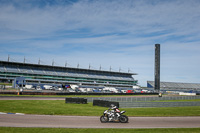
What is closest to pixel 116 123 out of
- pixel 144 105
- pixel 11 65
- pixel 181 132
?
pixel 181 132

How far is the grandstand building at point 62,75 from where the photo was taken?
380ft

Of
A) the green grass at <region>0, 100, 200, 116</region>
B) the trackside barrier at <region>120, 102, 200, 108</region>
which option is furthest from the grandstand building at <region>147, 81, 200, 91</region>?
the green grass at <region>0, 100, 200, 116</region>

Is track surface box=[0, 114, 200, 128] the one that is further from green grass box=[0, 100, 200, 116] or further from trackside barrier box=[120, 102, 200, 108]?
trackside barrier box=[120, 102, 200, 108]

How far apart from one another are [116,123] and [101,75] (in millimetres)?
129323

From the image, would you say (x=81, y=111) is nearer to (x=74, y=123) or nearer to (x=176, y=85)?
(x=74, y=123)

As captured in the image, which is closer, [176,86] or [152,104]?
[152,104]

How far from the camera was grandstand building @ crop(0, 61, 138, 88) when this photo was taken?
116 metres

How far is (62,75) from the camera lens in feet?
424

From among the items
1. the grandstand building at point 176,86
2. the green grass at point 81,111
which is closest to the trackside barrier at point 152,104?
the green grass at point 81,111

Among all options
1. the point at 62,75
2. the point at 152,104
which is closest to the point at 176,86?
the point at 62,75

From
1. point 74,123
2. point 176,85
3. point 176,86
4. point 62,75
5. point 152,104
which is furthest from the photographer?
point 176,85

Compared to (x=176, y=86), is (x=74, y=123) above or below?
below

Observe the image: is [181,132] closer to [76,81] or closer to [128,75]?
[76,81]

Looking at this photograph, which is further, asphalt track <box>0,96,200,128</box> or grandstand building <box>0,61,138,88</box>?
grandstand building <box>0,61,138,88</box>
